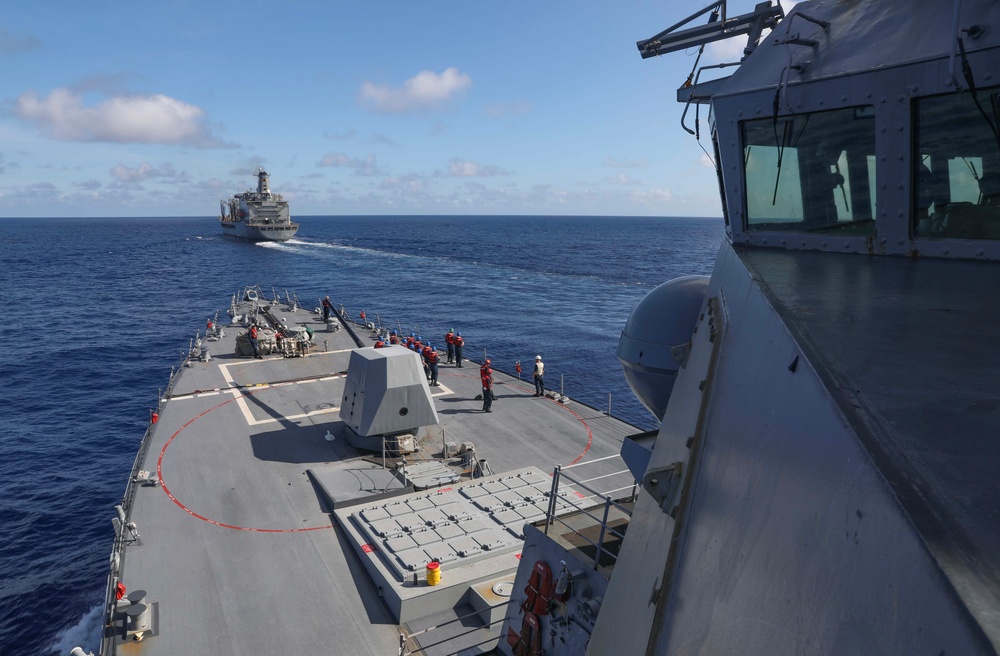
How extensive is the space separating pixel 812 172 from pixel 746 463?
4.25 metres

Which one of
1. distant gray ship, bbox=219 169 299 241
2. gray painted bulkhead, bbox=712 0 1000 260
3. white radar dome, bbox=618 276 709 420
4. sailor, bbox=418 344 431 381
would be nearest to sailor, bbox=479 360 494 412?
sailor, bbox=418 344 431 381

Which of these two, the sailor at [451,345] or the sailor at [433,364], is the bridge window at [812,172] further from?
the sailor at [451,345]

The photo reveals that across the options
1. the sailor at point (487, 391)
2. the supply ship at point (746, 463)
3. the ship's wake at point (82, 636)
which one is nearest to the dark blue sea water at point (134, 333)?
the ship's wake at point (82, 636)

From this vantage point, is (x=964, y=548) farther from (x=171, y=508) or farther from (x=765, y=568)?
(x=171, y=508)

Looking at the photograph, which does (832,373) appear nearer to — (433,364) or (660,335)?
(660,335)

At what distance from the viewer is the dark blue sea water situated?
19312 mm

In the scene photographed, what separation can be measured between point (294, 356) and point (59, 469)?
9.90 meters

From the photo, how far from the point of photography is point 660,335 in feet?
23.8

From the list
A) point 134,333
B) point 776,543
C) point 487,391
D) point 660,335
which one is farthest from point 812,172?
point 134,333

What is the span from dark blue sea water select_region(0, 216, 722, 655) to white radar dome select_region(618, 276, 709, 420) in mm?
14770

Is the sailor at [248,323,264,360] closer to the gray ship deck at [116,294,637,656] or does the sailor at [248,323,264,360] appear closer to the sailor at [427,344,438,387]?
the gray ship deck at [116,294,637,656]

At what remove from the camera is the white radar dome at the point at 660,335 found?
7.19 m

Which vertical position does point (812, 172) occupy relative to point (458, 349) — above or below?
above

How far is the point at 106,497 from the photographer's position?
23.2m
